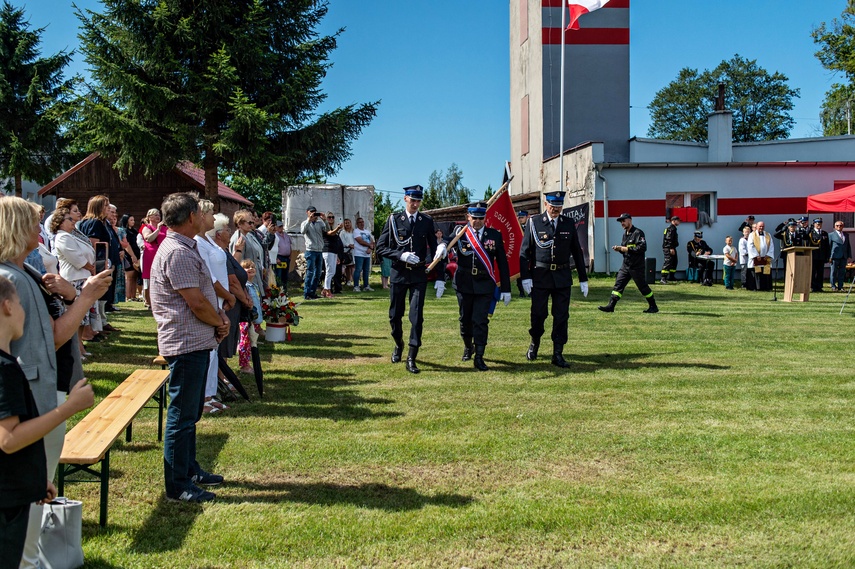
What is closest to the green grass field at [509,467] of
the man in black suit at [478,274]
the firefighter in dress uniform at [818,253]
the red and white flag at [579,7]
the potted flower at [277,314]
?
the man in black suit at [478,274]

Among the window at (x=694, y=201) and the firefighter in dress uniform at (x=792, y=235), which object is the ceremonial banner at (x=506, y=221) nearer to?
the firefighter in dress uniform at (x=792, y=235)

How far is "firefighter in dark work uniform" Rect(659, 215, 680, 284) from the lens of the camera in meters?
25.7

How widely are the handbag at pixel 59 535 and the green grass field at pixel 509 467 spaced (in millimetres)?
195

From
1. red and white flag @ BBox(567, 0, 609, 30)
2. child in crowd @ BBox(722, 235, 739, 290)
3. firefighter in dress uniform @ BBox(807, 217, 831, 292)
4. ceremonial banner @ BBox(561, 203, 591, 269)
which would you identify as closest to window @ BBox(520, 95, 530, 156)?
red and white flag @ BBox(567, 0, 609, 30)

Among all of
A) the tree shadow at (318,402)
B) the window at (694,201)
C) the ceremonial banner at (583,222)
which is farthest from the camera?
the ceremonial banner at (583,222)

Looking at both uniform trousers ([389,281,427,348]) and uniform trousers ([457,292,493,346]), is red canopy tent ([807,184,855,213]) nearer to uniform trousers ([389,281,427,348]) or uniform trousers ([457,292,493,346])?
uniform trousers ([457,292,493,346])

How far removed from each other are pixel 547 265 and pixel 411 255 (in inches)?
77.8

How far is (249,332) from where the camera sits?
8922mm

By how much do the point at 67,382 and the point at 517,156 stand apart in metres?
35.9

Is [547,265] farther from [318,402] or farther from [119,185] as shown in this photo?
[119,185]

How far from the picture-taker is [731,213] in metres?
26.9

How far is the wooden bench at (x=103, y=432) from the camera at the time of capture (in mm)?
4523

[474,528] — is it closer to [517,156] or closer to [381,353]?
[381,353]

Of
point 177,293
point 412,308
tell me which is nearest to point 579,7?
point 412,308
